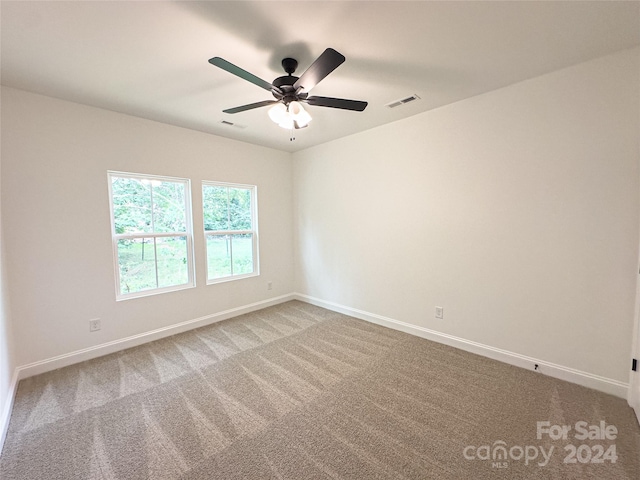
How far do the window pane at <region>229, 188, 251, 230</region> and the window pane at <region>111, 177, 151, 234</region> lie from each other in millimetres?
1099

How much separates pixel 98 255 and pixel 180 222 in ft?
3.08

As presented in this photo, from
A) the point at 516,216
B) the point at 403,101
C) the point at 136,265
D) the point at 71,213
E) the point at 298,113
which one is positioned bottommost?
the point at 136,265

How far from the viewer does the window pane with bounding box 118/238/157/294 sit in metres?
3.04

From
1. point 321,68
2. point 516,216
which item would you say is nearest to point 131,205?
point 321,68

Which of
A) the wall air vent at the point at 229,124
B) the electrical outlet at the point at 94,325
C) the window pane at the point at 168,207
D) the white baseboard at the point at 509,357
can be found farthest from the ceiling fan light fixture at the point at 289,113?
the electrical outlet at the point at 94,325

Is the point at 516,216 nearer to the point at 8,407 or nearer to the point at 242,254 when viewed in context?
the point at 242,254

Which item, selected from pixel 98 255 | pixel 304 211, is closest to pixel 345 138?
pixel 304 211

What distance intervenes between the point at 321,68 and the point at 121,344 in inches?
135

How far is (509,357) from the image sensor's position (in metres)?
2.57

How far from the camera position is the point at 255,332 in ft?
11.1

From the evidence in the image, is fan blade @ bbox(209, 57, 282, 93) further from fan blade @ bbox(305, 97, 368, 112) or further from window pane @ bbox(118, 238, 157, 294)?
window pane @ bbox(118, 238, 157, 294)

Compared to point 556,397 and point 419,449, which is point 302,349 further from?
point 556,397

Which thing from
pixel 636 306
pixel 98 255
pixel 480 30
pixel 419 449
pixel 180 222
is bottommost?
pixel 419 449

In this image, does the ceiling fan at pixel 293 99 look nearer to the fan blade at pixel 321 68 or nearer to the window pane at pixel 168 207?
the fan blade at pixel 321 68
